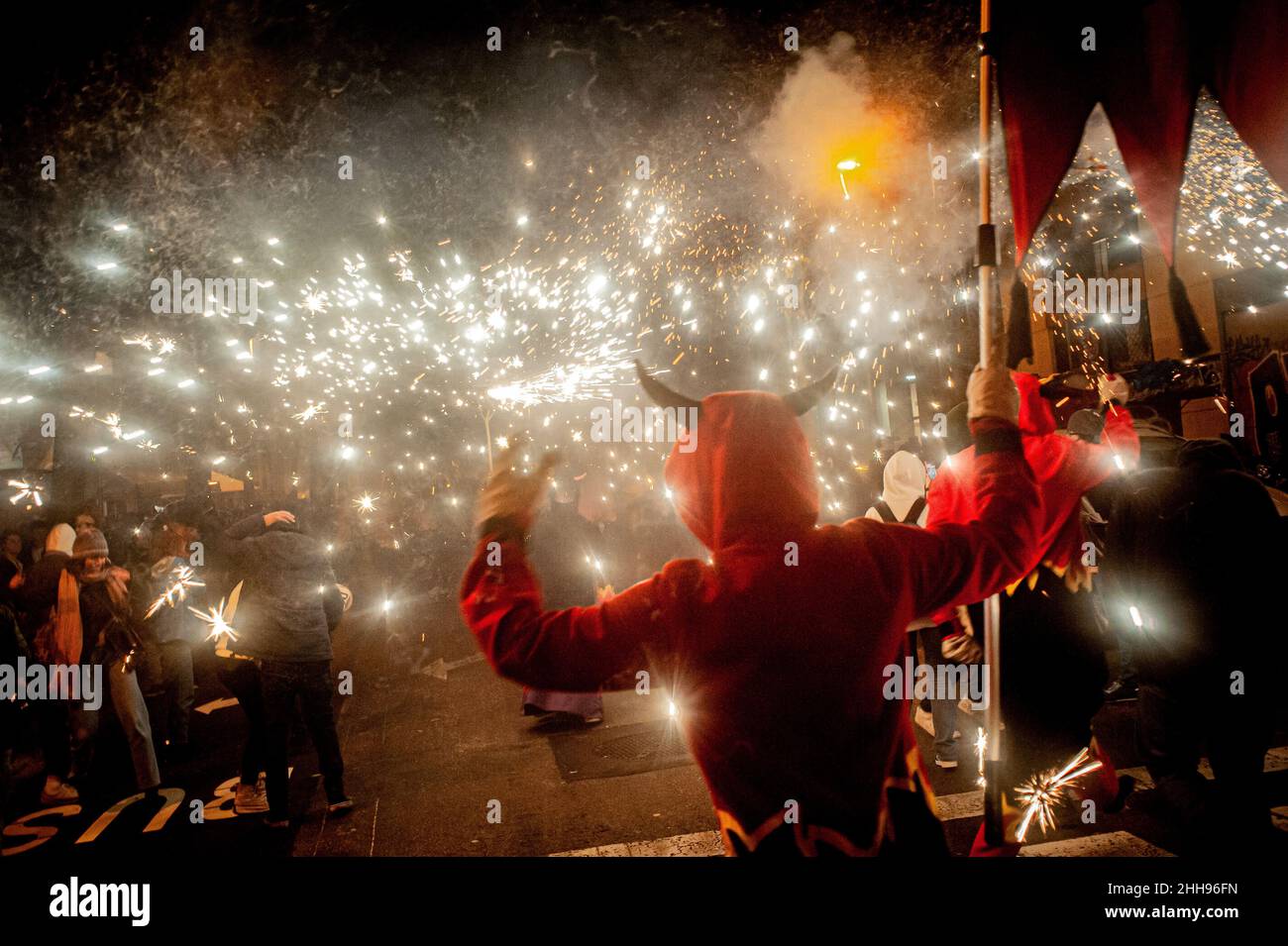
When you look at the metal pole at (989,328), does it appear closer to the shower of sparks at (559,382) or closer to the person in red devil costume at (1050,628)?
the person in red devil costume at (1050,628)

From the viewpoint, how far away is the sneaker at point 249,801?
15.3ft

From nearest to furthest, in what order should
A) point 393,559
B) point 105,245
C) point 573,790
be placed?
1. point 573,790
2. point 393,559
3. point 105,245

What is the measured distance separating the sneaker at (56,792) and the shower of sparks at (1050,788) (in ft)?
22.7

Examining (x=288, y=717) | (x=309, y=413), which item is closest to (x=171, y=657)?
(x=288, y=717)

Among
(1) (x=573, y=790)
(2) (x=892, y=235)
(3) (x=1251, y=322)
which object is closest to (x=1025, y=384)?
(1) (x=573, y=790)

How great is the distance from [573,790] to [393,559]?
732 centimetres

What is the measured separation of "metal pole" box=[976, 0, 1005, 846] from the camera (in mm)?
2164

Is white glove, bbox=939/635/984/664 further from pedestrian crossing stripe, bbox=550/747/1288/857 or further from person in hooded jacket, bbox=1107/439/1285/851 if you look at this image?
person in hooded jacket, bbox=1107/439/1285/851

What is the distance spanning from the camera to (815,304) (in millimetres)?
9453

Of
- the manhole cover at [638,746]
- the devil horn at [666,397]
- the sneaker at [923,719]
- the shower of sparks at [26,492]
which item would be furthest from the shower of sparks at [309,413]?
the devil horn at [666,397]

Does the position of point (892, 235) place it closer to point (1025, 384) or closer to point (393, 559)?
point (1025, 384)

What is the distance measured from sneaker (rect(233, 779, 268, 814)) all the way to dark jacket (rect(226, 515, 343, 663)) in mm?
1160

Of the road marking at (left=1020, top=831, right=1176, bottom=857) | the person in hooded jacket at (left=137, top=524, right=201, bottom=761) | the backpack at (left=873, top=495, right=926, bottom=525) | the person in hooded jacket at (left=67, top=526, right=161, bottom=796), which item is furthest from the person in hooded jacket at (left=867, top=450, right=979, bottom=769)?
the person in hooded jacket at (left=137, top=524, right=201, bottom=761)

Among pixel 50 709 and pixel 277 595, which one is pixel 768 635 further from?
pixel 50 709
